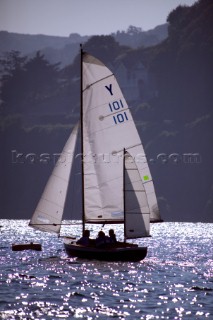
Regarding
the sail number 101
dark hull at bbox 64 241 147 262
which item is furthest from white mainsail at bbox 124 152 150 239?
the sail number 101

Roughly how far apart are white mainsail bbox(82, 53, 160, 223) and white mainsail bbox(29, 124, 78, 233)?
4.46 feet

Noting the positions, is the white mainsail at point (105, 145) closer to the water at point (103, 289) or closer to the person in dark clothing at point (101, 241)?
the person in dark clothing at point (101, 241)

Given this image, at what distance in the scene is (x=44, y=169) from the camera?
600 feet

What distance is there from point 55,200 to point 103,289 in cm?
1311

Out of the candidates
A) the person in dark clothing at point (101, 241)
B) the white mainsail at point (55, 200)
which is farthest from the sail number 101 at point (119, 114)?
the person in dark clothing at point (101, 241)

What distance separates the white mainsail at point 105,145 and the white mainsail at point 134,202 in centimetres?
210

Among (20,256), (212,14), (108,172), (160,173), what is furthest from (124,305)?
(212,14)

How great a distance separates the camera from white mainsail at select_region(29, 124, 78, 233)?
49.2 metres

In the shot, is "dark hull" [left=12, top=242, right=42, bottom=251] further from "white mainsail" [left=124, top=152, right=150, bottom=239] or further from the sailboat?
"white mainsail" [left=124, top=152, right=150, bottom=239]

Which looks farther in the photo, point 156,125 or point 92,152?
point 156,125

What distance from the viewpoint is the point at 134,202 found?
47.8 m

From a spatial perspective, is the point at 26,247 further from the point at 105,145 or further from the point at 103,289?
the point at 103,289

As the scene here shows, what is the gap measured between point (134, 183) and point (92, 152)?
15.2 feet

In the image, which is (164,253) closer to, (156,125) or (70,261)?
(70,261)
